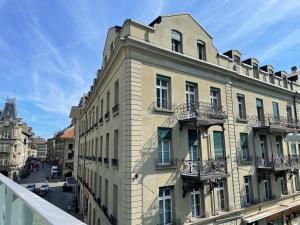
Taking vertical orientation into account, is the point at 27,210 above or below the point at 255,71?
below

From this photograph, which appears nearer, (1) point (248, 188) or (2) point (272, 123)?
(1) point (248, 188)

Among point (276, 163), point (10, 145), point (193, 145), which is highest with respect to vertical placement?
point (10, 145)

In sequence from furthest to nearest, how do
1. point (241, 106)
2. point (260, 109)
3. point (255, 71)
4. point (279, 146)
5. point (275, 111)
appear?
point (275, 111)
point (279, 146)
point (255, 71)
point (260, 109)
point (241, 106)

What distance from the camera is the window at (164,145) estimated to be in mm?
12414

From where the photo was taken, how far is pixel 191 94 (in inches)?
574

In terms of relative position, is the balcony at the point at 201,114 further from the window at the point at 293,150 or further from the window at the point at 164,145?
the window at the point at 293,150

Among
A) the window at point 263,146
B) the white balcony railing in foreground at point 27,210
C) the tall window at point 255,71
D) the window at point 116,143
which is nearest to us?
the white balcony railing in foreground at point 27,210

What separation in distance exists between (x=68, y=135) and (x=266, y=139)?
52597mm

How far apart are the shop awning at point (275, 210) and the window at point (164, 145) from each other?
7.21m

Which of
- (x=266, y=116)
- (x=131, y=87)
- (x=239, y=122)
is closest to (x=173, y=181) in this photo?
(x=131, y=87)

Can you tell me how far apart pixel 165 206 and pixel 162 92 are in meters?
6.10

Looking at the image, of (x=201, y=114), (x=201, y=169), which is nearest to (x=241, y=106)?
(x=201, y=114)

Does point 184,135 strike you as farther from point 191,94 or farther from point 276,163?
point 276,163

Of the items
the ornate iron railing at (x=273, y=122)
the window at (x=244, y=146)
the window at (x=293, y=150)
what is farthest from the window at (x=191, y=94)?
the window at (x=293, y=150)
